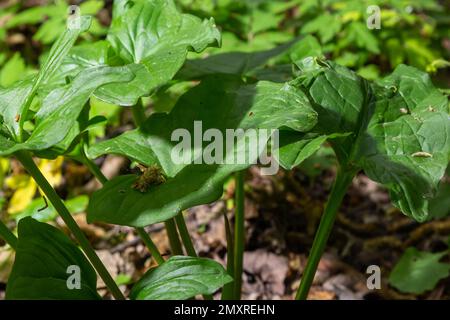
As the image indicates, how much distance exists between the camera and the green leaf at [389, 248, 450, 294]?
76.2 inches

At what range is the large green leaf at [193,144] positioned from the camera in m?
1.14

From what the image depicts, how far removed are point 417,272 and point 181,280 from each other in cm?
111

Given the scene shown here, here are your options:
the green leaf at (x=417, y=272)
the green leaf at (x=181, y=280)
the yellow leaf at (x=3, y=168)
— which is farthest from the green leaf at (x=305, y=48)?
the yellow leaf at (x=3, y=168)

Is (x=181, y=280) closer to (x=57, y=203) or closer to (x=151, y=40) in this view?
(x=57, y=203)

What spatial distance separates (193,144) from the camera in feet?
4.09

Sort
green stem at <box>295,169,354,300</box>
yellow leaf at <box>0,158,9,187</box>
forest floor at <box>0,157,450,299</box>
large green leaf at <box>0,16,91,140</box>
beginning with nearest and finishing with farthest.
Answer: large green leaf at <box>0,16,91,140</box>
green stem at <box>295,169,354,300</box>
forest floor at <box>0,157,450,299</box>
yellow leaf at <box>0,158,9,187</box>

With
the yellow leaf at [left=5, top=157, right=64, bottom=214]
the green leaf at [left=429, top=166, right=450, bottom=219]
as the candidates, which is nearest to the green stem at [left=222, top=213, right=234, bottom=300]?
the green leaf at [left=429, top=166, right=450, bottom=219]

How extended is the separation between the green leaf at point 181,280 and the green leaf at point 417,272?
103 cm

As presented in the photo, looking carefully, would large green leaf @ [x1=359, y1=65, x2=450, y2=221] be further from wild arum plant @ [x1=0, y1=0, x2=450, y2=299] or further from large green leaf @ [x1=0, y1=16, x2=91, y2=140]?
large green leaf @ [x1=0, y1=16, x2=91, y2=140]

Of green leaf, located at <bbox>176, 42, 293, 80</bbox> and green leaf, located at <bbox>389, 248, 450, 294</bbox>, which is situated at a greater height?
green leaf, located at <bbox>176, 42, 293, 80</bbox>

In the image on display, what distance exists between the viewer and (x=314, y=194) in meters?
2.54

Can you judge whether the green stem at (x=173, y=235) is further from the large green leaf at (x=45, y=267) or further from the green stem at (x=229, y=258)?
the large green leaf at (x=45, y=267)

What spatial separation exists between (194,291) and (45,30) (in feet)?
7.59
